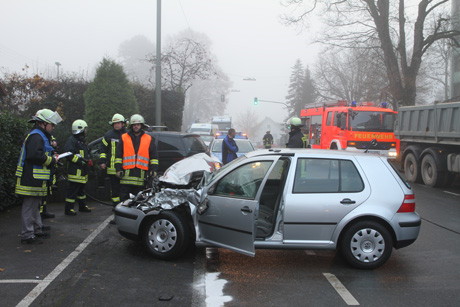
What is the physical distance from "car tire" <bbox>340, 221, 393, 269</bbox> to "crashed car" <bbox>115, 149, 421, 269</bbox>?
0.01 metres

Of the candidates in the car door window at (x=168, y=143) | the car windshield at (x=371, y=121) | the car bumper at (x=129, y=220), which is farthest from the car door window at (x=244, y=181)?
the car windshield at (x=371, y=121)

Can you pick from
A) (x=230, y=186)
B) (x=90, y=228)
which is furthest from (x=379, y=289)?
(x=90, y=228)

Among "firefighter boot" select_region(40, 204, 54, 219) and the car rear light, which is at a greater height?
the car rear light

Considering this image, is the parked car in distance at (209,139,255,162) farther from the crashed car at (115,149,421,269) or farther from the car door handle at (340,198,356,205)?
the car door handle at (340,198,356,205)

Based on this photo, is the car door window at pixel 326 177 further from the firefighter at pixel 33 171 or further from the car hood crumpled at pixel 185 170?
the firefighter at pixel 33 171

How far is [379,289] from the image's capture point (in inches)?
180

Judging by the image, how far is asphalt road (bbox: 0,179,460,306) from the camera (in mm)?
4254

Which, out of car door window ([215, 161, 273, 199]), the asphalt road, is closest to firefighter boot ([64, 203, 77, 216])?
the asphalt road

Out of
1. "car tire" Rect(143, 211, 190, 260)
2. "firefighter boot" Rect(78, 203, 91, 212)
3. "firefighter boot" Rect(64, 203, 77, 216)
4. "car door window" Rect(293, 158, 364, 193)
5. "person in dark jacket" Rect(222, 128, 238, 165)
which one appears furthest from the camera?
"person in dark jacket" Rect(222, 128, 238, 165)

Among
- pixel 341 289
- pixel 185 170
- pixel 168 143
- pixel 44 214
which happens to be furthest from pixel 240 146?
pixel 341 289

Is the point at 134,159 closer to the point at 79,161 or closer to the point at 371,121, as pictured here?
the point at 79,161

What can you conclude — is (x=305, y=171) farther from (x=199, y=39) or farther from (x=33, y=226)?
(x=199, y=39)

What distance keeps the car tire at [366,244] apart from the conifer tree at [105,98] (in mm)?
10930

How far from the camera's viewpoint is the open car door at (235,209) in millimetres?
4902
